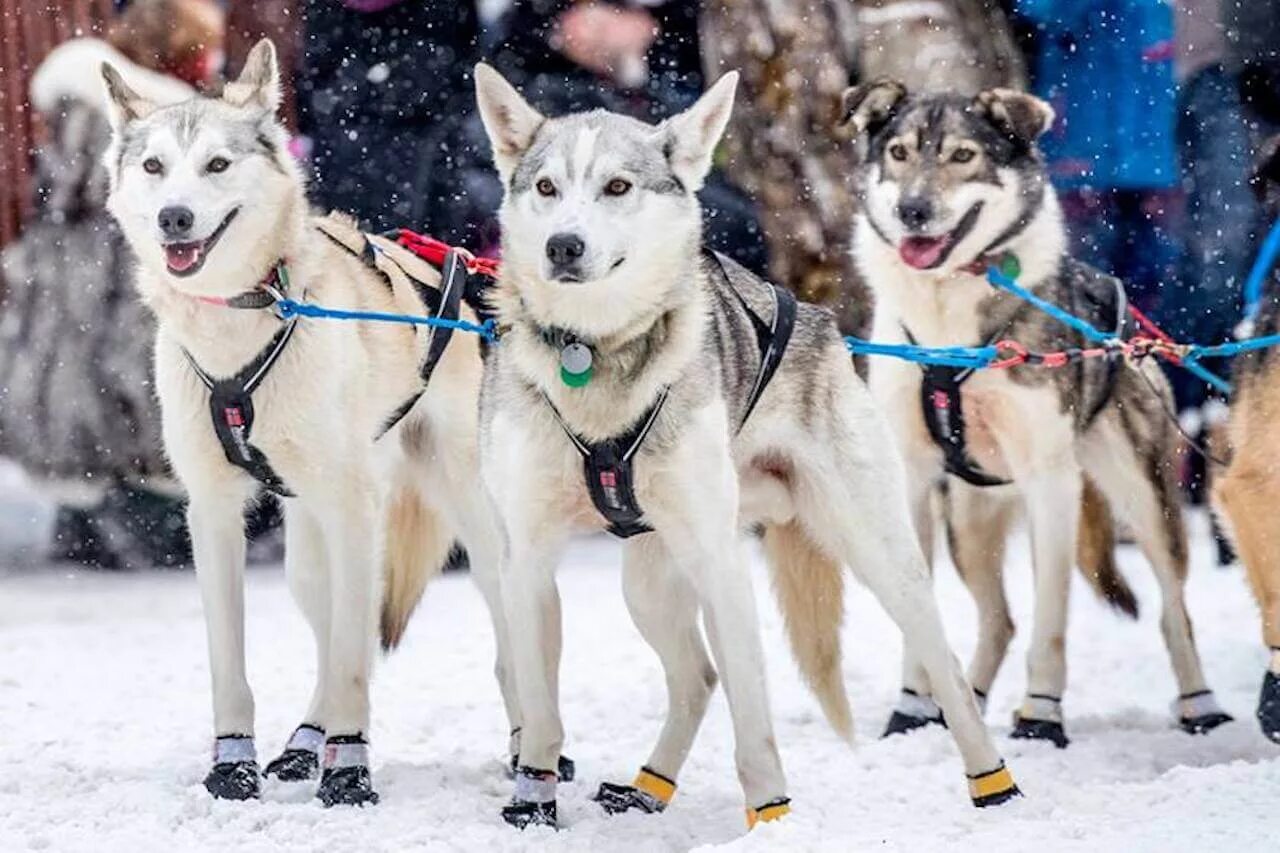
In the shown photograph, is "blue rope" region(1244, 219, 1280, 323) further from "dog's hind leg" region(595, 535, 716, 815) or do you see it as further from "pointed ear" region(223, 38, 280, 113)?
"pointed ear" region(223, 38, 280, 113)

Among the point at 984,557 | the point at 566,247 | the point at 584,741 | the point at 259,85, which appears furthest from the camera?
the point at 984,557

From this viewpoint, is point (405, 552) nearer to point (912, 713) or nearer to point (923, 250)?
Answer: point (912, 713)

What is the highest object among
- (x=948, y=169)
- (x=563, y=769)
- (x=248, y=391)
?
(x=948, y=169)

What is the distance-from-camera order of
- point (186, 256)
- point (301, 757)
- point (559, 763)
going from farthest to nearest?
point (559, 763) → point (301, 757) → point (186, 256)

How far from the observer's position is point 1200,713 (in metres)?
5.42

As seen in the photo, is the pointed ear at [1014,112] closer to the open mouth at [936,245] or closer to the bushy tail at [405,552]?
the open mouth at [936,245]

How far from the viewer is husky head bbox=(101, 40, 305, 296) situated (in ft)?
13.0

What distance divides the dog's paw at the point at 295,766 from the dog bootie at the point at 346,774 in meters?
0.20

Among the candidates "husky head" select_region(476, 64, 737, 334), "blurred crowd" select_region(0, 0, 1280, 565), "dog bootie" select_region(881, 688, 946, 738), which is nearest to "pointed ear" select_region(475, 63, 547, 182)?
"husky head" select_region(476, 64, 737, 334)

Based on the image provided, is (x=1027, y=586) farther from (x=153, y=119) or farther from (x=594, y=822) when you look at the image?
(x=153, y=119)

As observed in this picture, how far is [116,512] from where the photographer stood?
7969 mm

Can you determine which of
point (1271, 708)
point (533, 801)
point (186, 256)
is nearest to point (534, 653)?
point (533, 801)

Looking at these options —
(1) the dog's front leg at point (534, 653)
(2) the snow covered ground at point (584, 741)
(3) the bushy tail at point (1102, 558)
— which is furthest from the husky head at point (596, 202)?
(3) the bushy tail at point (1102, 558)

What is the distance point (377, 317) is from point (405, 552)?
825 millimetres
